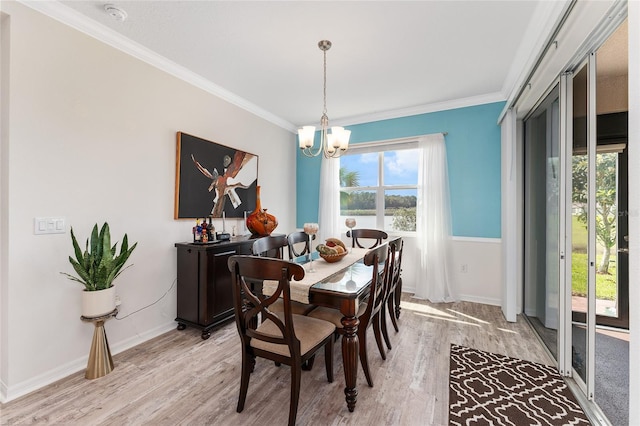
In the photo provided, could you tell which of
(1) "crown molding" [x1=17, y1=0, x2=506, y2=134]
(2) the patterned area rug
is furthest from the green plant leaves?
(2) the patterned area rug

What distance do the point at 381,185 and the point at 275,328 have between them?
307cm

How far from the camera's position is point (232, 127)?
3.53 m

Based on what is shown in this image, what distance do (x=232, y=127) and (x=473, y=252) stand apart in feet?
11.7

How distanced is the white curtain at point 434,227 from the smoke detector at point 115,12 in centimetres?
346

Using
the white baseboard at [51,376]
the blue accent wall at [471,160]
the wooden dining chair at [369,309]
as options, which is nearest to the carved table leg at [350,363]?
the wooden dining chair at [369,309]

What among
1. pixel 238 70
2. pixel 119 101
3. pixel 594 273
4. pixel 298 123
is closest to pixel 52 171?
pixel 119 101

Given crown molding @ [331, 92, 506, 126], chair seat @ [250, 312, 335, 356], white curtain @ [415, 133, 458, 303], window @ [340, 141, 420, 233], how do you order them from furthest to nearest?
window @ [340, 141, 420, 233] < white curtain @ [415, 133, 458, 303] < crown molding @ [331, 92, 506, 126] < chair seat @ [250, 312, 335, 356]

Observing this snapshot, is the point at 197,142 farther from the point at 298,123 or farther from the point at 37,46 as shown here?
the point at 298,123

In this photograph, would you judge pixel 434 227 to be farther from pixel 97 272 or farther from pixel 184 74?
pixel 97 272

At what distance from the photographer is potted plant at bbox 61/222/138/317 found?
195 centimetres

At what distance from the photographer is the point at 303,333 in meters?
1.68

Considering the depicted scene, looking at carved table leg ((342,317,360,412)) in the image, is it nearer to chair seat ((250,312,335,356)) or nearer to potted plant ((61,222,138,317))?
chair seat ((250,312,335,356))

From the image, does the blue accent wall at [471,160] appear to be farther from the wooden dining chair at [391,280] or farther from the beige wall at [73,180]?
the beige wall at [73,180]

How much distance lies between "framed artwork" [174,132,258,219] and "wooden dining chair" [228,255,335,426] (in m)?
1.72
